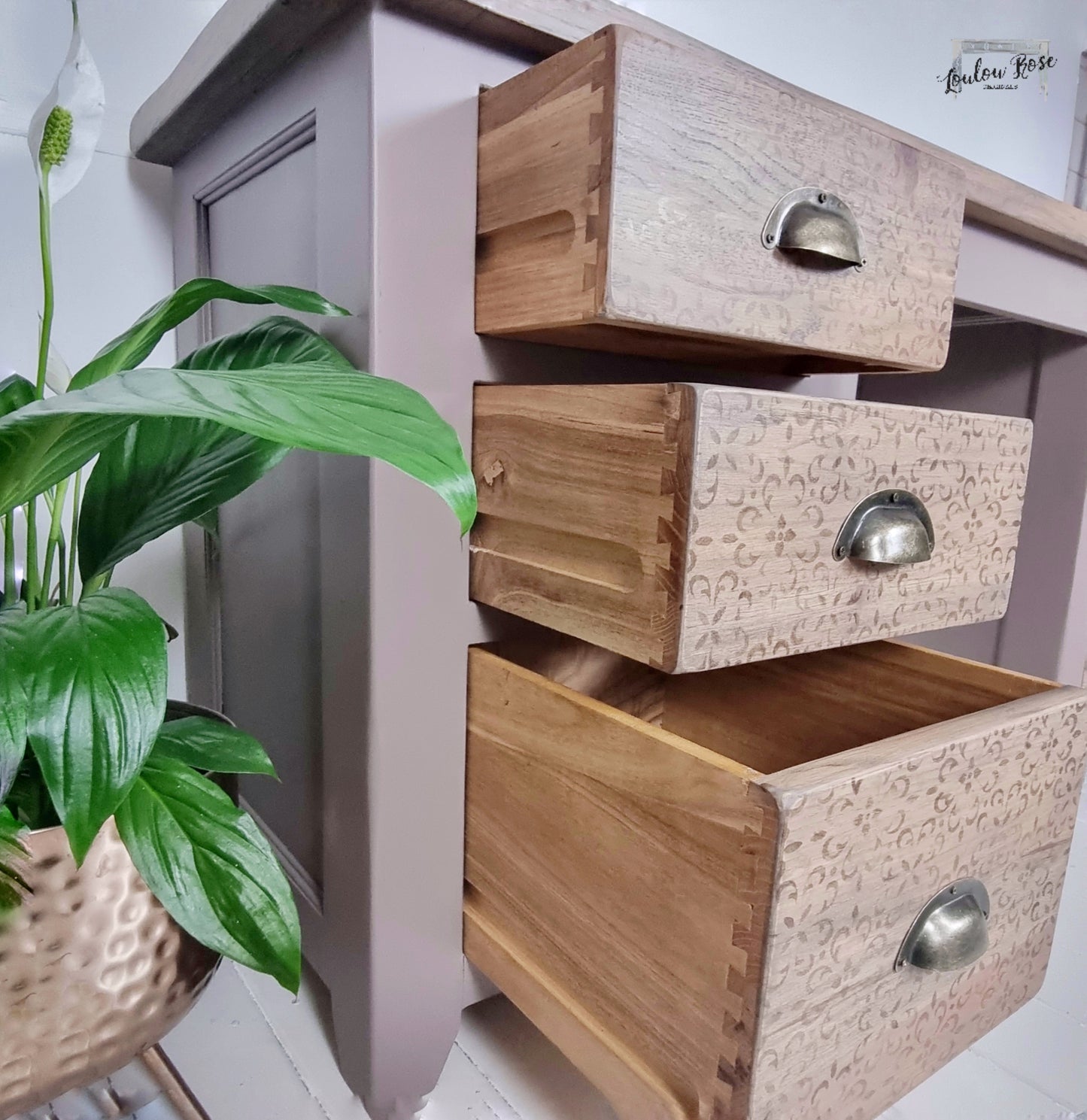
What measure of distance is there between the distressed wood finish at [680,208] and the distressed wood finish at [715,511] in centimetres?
7

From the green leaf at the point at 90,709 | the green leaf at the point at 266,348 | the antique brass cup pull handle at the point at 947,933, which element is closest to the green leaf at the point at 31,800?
the green leaf at the point at 90,709

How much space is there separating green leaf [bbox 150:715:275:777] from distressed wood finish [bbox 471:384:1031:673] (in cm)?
18

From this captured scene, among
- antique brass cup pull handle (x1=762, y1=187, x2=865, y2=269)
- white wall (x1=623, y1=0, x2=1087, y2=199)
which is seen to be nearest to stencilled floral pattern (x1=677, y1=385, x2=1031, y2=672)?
antique brass cup pull handle (x1=762, y1=187, x2=865, y2=269)

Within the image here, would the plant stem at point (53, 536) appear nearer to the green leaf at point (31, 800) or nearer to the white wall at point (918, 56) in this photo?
the green leaf at point (31, 800)

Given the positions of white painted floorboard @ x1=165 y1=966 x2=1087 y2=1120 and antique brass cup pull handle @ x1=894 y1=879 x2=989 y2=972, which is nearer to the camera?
antique brass cup pull handle @ x1=894 y1=879 x2=989 y2=972

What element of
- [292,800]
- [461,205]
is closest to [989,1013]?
[292,800]

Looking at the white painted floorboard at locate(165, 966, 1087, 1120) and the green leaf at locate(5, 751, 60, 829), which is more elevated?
the green leaf at locate(5, 751, 60, 829)

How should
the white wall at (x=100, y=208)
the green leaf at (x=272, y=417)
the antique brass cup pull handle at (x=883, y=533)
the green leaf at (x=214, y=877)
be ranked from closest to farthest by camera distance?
the green leaf at (x=272, y=417), the green leaf at (x=214, y=877), the antique brass cup pull handle at (x=883, y=533), the white wall at (x=100, y=208)

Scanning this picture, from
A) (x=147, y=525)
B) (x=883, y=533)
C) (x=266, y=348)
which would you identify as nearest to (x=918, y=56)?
(x=883, y=533)

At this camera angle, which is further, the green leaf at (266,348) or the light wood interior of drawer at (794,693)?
the light wood interior of drawer at (794,693)

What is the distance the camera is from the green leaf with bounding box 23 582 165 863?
29cm

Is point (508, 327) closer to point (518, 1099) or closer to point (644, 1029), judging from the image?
point (644, 1029)

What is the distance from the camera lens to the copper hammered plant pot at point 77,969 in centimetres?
35

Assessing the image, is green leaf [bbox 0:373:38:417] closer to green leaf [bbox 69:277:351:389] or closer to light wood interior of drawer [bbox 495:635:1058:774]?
green leaf [bbox 69:277:351:389]
